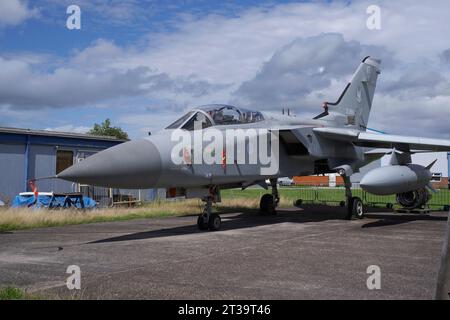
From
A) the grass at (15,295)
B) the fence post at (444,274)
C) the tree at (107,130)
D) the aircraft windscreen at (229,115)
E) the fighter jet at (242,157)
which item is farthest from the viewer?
the tree at (107,130)

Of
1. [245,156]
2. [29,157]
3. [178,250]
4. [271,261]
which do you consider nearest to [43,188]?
[29,157]

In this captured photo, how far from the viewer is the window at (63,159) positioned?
65.7 ft

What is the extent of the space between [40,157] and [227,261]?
14765mm

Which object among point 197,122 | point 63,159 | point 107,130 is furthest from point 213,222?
point 107,130

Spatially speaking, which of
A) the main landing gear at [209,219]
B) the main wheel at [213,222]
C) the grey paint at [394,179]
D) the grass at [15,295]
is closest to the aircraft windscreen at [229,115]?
the main landing gear at [209,219]

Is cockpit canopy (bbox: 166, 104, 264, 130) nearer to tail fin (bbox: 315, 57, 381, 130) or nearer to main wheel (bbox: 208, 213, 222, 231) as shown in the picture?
main wheel (bbox: 208, 213, 222, 231)

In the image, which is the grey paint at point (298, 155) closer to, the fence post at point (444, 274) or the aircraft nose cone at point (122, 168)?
the aircraft nose cone at point (122, 168)

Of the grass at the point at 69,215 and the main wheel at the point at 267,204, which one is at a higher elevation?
the main wheel at the point at 267,204

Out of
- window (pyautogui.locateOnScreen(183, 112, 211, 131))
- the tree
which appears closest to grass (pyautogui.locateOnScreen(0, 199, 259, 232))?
window (pyautogui.locateOnScreen(183, 112, 211, 131))

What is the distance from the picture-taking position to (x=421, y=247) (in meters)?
8.11

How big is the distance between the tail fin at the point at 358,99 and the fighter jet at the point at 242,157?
0.72 ft

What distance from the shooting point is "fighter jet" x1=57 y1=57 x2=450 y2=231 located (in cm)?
834
